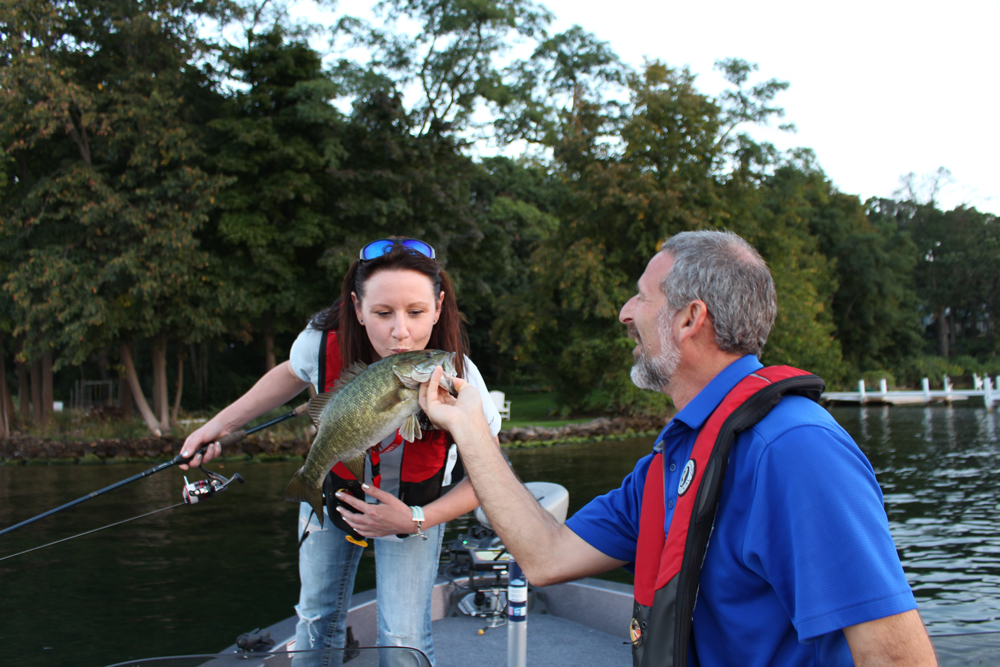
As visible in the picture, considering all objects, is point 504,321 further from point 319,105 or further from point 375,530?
point 375,530

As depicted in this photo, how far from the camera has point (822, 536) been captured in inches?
55.0

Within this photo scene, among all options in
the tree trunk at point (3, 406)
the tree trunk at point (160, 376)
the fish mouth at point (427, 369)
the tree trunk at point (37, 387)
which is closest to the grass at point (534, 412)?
the tree trunk at point (160, 376)

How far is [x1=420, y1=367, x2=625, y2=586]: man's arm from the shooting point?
2039mm

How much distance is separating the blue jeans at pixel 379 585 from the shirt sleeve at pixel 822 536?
5.53 feet

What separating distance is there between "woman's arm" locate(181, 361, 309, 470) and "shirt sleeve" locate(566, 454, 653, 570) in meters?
1.48

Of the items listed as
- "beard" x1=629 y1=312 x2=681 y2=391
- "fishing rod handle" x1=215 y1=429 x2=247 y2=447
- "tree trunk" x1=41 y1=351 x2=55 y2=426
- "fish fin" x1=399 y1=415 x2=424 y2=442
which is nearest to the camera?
"beard" x1=629 y1=312 x2=681 y2=391

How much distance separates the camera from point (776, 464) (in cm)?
149

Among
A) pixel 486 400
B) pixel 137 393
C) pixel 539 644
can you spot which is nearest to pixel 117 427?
pixel 137 393

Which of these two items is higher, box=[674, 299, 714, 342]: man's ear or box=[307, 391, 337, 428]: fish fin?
box=[674, 299, 714, 342]: man's ear

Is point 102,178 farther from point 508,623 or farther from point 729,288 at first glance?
point 729,288

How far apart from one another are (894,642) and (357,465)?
1773 millimetres

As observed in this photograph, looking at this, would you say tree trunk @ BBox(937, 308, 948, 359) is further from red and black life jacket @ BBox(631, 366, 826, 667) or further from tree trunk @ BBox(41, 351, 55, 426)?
red and black life jacket @ BBox(631, 366, 826, 667)

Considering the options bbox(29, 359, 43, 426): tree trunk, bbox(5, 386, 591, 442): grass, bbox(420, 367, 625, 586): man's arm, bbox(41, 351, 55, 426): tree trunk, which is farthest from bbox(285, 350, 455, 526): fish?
bbox(29, 359, 43, 426): tree trunk

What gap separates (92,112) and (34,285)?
483 cm
